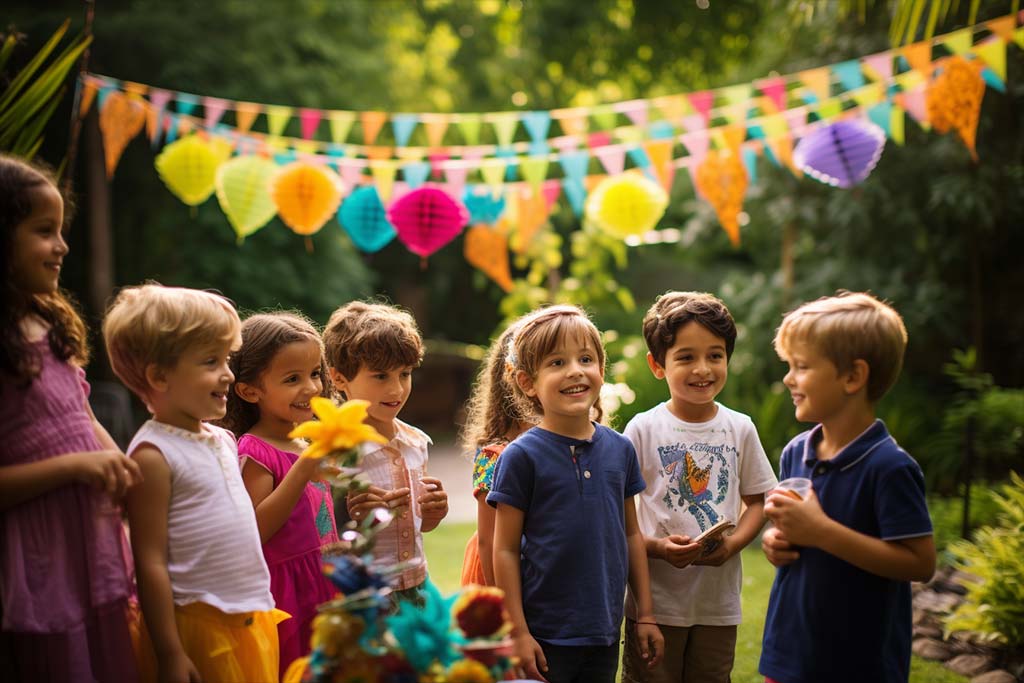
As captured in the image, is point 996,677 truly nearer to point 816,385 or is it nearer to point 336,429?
point 816,385

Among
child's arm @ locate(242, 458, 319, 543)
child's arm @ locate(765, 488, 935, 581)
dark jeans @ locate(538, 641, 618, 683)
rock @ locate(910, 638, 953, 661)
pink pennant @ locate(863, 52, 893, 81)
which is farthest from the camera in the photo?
pink pennant @ locate(863, 52, 893, 81)

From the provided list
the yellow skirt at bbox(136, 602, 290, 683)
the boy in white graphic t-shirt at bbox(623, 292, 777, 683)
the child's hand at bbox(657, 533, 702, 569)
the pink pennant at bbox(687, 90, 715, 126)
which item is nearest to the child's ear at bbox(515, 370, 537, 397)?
the boy in white graphic t-shirt at bbox(623, 292, 777, 683)

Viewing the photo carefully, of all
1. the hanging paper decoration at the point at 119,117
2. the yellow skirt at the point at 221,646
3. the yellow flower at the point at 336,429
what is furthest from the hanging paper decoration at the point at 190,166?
the yellow flower at the point at 336,429

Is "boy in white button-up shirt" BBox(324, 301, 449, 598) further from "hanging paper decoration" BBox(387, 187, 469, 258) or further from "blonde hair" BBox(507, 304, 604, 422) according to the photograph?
"hanging paper decoration" BBox(387, 187, 469, 258)

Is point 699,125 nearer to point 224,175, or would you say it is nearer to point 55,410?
point 224,175

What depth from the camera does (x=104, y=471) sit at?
6.22 feet

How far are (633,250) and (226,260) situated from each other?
25.8 feet

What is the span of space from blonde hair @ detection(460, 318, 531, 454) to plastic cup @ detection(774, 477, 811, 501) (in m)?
1.00

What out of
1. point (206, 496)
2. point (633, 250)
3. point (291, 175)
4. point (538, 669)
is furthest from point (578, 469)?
point (633, 250)

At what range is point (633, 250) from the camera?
16.0 m

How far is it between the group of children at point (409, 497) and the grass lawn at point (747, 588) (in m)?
1.35

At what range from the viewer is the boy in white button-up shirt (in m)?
2.67

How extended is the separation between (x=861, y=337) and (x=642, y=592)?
979mm

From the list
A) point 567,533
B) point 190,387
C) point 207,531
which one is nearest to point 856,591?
point 567,533
